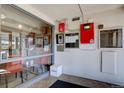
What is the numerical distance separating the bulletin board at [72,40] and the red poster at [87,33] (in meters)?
0.21

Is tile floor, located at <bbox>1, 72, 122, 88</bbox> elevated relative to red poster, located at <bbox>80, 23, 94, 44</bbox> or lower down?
lower down

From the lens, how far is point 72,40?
11.6 ft

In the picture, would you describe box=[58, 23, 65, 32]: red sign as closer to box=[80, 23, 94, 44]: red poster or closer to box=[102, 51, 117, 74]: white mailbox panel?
box=[80, 23, 94, 44]: red poster

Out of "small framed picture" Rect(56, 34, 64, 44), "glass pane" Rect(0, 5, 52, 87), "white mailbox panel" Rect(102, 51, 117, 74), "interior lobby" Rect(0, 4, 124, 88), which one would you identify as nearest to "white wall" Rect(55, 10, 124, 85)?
"interior lobby" Rect(0, 4, 124, 88)

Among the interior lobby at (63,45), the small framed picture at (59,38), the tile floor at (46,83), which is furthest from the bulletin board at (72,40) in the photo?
the tile floor at (46,83)

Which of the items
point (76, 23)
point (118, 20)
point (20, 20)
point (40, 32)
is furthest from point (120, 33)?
point (20, 20)

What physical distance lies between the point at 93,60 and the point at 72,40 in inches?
40.4

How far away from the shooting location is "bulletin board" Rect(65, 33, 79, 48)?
136 inches

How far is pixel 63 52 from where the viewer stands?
374 cm

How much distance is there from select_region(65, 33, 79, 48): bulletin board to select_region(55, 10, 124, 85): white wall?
0.18m

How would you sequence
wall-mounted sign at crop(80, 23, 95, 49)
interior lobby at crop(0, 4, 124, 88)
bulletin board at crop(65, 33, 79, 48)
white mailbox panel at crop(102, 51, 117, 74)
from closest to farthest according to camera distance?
1. interior lobby at crop(0, 4, 124, 88)
2. white mailbox panel at crop(102, 51, 117, 74)
3. wall-mounted sign at crop(80, 23, 95, 49)
4. bulletin board at crop(65, 33, 79, 48)

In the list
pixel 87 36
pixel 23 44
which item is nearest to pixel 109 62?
pixel 87 36

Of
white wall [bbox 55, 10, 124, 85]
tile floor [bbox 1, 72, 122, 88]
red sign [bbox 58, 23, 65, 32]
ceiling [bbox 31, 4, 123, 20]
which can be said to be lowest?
tile floor [bbox 1, 72, 122, 88]

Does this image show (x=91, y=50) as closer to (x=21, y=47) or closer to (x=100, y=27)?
(x=100, y=27)
